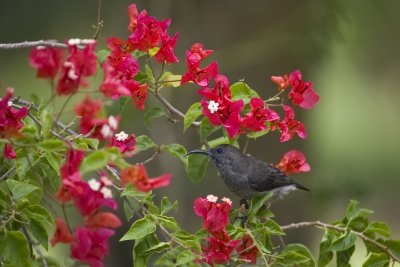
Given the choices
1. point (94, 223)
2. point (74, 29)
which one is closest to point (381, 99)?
point (74, 29)

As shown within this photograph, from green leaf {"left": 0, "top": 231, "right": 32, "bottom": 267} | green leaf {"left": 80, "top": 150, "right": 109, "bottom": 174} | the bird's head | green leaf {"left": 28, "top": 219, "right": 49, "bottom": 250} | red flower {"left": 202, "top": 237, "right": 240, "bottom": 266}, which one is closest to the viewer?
green leaf {"left": 80, "top": 150, "right": 109, "bottom": 174}

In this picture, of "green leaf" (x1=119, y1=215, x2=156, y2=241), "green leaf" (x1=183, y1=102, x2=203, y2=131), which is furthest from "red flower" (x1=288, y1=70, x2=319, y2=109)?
"green leaf" (x1=119, y1=215, x2=156, y2=241)

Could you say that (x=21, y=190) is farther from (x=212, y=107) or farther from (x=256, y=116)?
(x=256, y=116)

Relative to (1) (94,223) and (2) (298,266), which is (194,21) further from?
(1) (94,223)

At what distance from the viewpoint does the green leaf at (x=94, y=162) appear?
63.9 inches

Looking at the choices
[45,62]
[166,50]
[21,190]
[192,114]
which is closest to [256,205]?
[192,114]

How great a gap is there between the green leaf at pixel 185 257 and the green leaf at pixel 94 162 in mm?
721

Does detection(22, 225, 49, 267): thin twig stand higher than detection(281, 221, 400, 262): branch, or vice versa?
detection(281, 221, 400, 262): branch

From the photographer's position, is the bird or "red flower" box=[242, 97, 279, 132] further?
the bird

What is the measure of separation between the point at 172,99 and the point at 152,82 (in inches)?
105

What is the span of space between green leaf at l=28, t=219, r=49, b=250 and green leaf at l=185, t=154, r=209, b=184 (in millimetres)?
740

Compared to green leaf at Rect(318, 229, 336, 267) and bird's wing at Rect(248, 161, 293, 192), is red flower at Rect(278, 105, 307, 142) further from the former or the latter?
bird's wing at Rect(248, 161, 293, 192)

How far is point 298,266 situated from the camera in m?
2.75

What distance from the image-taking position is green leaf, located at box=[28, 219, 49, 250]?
7.52 ft
